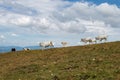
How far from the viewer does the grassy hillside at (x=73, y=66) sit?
3041 centimetres

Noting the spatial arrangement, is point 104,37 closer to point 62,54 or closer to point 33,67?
point 62,54

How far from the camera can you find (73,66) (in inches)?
1427

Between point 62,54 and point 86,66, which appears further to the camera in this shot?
point 62,54

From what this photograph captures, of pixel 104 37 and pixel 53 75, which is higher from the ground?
pixel 104 37

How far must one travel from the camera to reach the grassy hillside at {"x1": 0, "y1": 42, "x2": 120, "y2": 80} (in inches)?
1197

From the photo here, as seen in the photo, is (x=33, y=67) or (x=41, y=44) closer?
(x=33, y=67)

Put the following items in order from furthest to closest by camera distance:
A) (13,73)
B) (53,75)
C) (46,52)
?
(46,52) → (13,73) → (53,75)

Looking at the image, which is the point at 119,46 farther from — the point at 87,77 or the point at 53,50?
the point at 87,77

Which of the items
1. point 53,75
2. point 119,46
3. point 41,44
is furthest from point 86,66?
point 41,44

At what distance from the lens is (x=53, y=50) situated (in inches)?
2135

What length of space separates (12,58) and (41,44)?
11.4 m

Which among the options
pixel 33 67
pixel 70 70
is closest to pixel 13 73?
pixel 33 67

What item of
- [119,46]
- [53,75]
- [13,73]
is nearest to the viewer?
[53,75]

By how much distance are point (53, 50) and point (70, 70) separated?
66.2 ft
